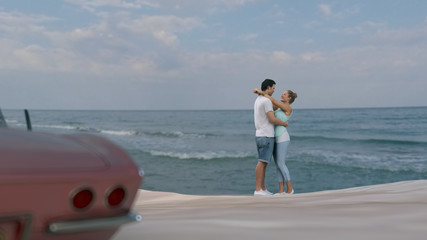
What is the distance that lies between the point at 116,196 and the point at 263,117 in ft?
16.7

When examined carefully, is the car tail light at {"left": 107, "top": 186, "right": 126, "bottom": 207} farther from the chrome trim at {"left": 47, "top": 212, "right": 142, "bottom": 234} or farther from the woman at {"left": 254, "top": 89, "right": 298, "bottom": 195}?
the woman at {"left": 254, "top": 89, "right": 298, "bottom": 195}

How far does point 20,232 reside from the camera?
4.39 feet

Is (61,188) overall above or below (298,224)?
above

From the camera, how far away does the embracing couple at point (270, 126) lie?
21.2 ft

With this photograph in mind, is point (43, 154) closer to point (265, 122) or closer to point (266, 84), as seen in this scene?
point (265, 122)

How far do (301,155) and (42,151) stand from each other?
18.6m

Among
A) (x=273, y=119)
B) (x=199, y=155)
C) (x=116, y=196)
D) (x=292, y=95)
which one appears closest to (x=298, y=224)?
(x=116, y=196)

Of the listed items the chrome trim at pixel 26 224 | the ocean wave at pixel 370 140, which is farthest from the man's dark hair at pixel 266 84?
the ocean wave at pixel 370 140

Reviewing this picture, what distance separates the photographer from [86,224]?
143cm

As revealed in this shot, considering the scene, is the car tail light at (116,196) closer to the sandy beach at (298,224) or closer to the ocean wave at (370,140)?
the sandy beach at (298,224)

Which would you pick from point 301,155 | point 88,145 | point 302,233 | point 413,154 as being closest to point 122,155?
point 88,145

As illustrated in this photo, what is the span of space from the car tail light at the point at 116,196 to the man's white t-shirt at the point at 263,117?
5011 mm

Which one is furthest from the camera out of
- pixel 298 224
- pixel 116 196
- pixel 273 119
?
pixel 273 119

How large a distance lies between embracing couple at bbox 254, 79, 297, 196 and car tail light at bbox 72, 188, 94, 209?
5.12m
